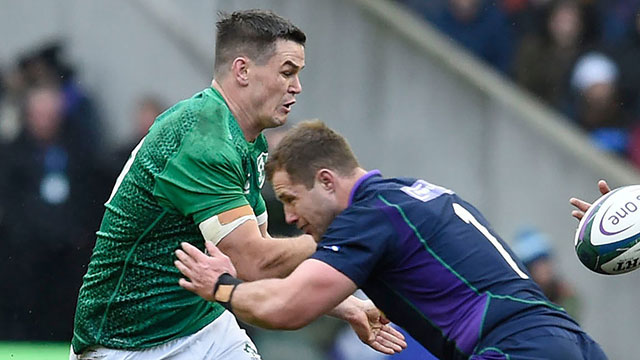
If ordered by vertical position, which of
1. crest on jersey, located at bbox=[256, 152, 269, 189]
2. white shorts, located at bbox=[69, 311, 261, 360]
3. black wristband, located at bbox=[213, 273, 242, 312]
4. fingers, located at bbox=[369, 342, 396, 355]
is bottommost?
white shorts, located at bbox=[69, 311, 261, 360]

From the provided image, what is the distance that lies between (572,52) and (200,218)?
6.57 m

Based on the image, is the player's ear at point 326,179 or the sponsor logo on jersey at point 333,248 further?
the player's ear at point 326,179

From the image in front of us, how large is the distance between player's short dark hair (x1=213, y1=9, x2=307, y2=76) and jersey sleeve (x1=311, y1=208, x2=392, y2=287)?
3.85 ft

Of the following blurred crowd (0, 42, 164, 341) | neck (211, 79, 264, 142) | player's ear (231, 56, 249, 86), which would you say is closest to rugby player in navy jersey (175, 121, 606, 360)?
neck (211, 79, 264, 142)

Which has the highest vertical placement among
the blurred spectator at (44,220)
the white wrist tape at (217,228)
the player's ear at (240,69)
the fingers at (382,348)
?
the player's ear at (240,69)

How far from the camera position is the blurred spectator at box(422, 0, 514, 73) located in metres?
11.4

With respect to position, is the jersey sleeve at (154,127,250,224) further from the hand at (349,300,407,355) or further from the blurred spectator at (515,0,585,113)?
the blurred spectator at (515,0,585,113)

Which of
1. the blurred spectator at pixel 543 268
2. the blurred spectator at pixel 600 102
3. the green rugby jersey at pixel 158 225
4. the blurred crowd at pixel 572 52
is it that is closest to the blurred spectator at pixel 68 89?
the blurred crowd at pixel 572 52

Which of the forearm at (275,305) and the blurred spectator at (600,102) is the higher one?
the forearm at (275,305)

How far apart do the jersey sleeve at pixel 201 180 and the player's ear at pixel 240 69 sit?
46 cm

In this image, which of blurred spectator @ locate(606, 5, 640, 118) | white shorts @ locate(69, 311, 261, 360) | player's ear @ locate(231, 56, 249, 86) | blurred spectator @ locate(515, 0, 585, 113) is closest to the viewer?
white shorts @ locate(69, 311, 261, 360)

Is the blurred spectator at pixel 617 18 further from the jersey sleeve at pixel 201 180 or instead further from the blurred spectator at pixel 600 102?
the jersey sleeve at pixel 201 180

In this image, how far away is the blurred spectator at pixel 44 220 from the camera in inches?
421

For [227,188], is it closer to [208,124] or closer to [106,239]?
[208,124]
